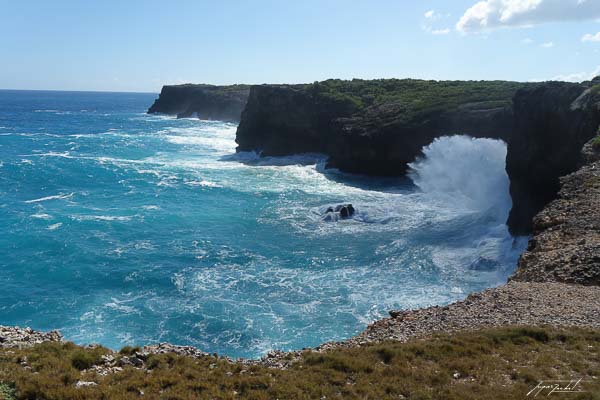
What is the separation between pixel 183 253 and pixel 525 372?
25129 mm

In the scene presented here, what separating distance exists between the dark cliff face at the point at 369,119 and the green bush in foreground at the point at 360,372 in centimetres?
4325

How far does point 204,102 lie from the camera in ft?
484

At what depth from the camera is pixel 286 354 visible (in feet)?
45.9

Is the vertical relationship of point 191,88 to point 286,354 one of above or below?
above

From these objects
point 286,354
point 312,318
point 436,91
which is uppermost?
point 436,91

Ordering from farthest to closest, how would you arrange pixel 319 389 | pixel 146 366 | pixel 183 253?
pixel 183 253
pixel 146 366
pixel 319 389

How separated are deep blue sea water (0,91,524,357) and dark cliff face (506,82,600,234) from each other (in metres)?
3.09

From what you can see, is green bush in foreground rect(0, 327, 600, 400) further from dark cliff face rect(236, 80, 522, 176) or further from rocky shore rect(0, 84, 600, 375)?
dark cliff face rect(236, 80, 522, 176)

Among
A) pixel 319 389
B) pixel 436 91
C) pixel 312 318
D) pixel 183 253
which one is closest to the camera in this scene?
pixel 319 389

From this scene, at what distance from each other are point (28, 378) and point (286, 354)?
21.9ft

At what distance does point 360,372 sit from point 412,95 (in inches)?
A: 2753

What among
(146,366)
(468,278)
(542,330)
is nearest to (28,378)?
(146,366)

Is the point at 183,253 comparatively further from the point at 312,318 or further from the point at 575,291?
the point at 575,291

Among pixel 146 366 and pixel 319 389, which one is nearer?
pixel 319 389
